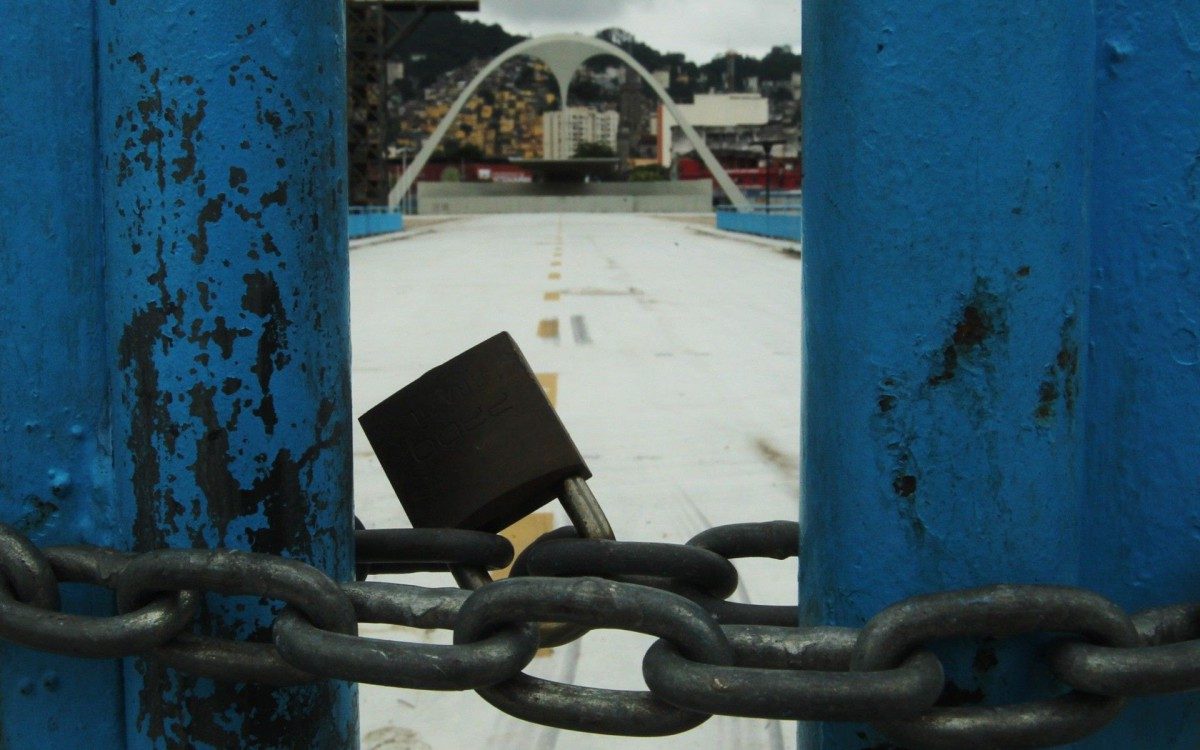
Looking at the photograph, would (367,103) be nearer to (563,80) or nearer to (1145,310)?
(563,80)

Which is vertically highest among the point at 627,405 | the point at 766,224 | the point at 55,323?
the point at 766,224

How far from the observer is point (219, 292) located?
1077 millimetres

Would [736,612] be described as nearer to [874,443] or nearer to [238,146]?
[874,443]

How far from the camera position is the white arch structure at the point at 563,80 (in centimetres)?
6962

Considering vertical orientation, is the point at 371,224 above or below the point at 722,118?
below

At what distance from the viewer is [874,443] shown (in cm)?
102

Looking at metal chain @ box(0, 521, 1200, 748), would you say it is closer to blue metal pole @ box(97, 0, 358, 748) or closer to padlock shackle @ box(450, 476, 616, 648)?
blue metal pole @ box(97, 0, 358, 748)

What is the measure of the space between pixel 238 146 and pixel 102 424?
31cm

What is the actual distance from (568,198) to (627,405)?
7087cm

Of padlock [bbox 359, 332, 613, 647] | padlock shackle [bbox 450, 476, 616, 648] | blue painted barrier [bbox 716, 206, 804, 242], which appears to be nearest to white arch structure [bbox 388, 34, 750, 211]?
blue painted barrier [bbox 716, 206, 804, 242]

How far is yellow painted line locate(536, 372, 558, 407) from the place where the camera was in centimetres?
542

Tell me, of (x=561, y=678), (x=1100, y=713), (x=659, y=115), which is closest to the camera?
(x=1100, y=713)

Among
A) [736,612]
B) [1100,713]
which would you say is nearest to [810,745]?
[736,612]

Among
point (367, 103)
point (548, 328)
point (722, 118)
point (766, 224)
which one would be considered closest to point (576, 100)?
point (722, 118)
